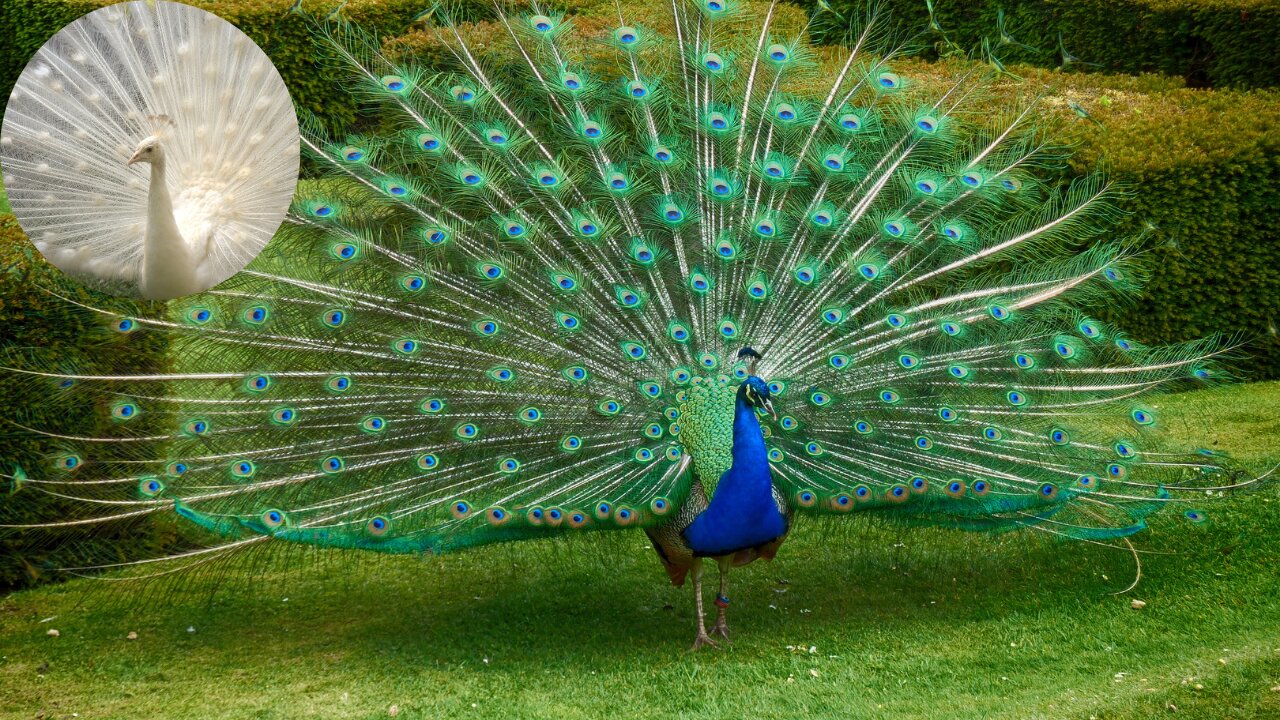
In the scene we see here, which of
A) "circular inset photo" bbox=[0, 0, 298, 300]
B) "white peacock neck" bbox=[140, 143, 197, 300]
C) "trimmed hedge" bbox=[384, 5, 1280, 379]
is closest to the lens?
"circular inset photo" bbox=[0, 0, 298, 300]

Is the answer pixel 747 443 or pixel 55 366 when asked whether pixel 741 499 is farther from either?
pixel 55 366

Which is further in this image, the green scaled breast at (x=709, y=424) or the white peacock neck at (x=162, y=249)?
the green scaled breast at (x=709, y=424)

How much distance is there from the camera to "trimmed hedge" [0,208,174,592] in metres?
5.47

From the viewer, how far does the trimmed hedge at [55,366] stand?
547 centimetres

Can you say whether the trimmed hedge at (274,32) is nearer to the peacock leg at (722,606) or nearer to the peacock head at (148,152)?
the peacock leg at (722,606)

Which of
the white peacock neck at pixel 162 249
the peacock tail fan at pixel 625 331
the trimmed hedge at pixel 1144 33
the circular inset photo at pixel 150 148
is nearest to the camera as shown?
the circular inset photo at pixel 150 148

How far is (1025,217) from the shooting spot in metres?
5.91

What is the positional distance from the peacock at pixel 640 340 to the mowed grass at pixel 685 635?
0.42 m

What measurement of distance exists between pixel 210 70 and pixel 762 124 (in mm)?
2729

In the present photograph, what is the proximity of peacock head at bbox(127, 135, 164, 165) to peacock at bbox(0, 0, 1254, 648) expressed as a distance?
1.40 metres

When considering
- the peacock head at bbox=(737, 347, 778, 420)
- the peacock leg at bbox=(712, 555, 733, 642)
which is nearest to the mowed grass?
the peacock leg at bbox=(712, 555, 733, 642)

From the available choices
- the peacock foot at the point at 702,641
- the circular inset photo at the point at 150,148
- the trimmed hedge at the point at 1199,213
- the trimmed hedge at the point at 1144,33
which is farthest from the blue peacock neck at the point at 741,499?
the trimmed hedge at the point at 1144,33

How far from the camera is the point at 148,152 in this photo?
390 cm

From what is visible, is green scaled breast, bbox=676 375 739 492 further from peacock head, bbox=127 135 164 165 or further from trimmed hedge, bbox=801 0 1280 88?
trimmed hedge, bbox=801 0 1280 88
